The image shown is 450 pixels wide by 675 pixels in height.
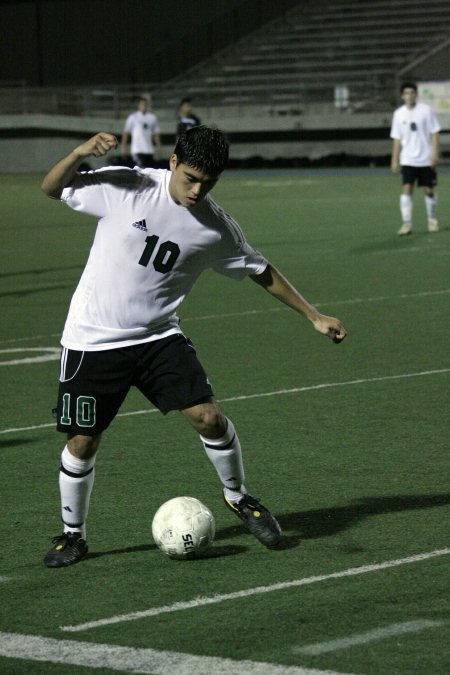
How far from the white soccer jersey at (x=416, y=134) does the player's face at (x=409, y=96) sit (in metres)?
0.18

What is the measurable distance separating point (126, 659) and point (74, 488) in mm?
1430

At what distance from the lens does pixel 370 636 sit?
4457 millimetres

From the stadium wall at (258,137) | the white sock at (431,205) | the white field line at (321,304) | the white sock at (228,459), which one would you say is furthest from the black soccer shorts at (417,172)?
the stadium wall at (258,137)

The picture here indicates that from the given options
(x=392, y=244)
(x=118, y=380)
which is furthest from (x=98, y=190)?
(x=392, y=244)

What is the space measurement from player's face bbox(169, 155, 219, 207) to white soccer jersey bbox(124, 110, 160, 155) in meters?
26.4

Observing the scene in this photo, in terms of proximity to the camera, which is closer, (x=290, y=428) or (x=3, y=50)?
(x=290, y=428)

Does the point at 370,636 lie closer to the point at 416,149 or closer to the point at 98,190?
the point at 98,190

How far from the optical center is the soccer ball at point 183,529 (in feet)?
18.1

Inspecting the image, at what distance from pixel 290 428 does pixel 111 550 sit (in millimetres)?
2713

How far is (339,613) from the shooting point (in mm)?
4723

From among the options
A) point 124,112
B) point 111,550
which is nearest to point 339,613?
point 111,550

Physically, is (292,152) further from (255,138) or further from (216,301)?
(216,301)

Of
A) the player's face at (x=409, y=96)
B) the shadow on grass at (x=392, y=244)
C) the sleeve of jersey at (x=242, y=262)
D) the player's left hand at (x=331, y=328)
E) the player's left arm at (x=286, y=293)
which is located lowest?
the shadow on grass at (x=392, y=244)

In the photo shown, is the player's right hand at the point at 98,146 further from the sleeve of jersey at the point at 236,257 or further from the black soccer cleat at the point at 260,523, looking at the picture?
the black soccer cleat at the point at 260,523
